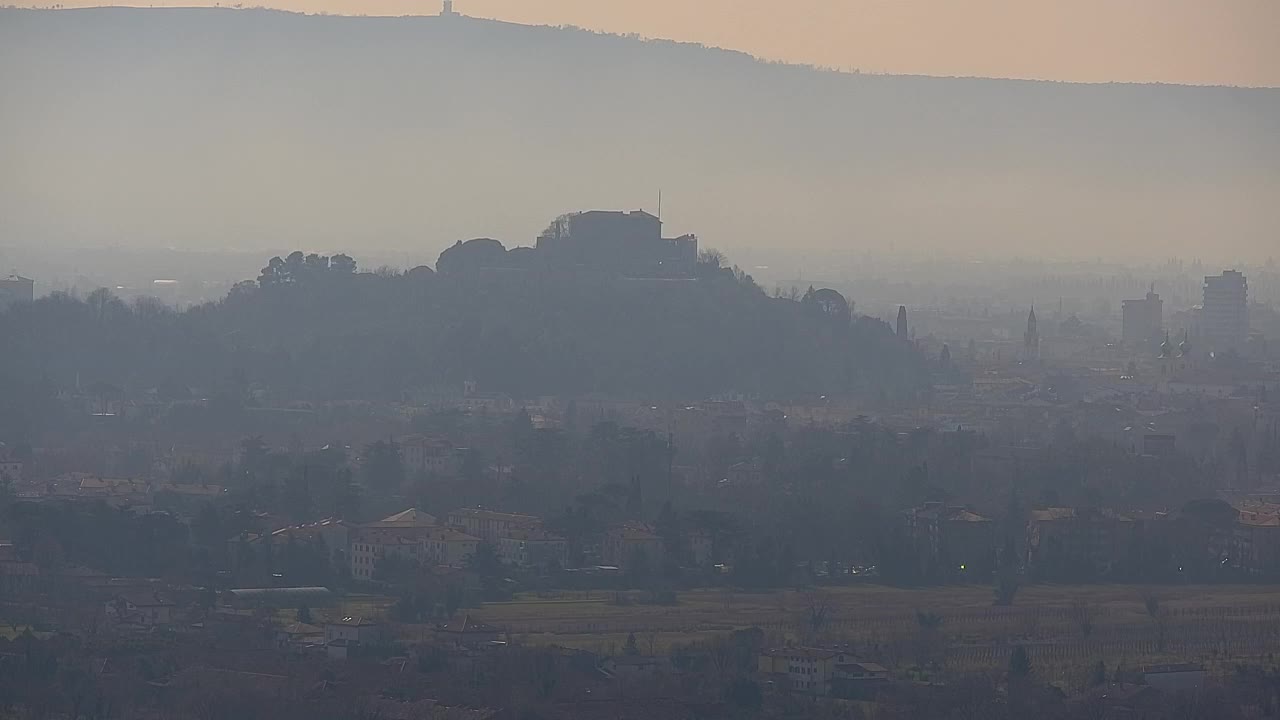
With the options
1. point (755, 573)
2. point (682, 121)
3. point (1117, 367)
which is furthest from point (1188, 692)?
point (682, 121)

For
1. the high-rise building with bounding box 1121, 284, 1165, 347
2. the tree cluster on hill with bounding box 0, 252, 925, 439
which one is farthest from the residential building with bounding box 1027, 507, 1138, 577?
the high-rise building with bounding box 1121, 284, 1165, 347

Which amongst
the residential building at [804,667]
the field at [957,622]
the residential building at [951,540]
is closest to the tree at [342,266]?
the residential building at [951,540]

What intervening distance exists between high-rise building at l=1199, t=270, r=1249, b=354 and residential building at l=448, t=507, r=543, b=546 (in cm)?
5787

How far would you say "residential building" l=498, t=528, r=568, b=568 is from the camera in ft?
151

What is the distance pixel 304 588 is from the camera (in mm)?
43000

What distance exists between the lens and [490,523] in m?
48.4

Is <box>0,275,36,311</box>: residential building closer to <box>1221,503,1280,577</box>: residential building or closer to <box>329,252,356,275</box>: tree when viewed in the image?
<box>329,252,356,275</box>: tree

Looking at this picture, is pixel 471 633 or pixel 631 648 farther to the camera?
pixel 471 633

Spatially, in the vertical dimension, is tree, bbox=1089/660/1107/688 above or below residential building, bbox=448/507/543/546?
below

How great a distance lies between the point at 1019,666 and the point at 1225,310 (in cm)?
7186

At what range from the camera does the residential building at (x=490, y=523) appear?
47781mm

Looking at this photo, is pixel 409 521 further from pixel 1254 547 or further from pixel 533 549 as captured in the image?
pixel 1254 547

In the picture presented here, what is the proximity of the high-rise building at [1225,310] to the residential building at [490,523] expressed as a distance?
5787 cm

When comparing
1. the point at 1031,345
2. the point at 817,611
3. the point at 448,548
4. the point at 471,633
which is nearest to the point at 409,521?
the point at 448,548
